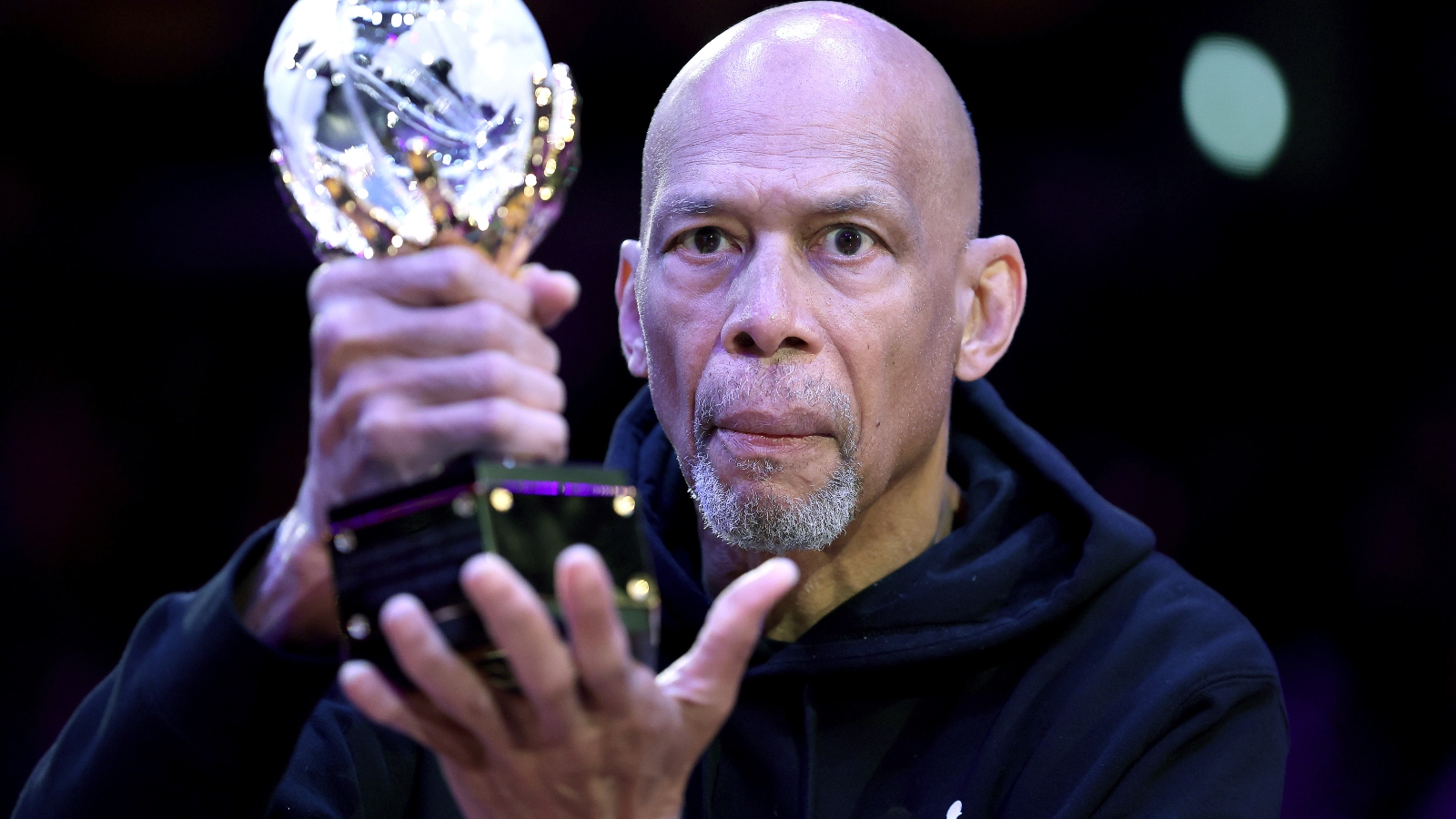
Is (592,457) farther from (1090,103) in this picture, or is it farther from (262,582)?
(262,582)

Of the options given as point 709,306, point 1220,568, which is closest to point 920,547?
point 709,306

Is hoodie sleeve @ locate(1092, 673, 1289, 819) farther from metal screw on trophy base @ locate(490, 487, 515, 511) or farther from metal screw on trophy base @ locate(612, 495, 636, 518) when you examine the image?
metal screw on trophy base @ locate(490, 487, 515, 511)

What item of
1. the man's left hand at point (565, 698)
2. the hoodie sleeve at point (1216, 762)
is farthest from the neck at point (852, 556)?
the man's left hand at point (565, 698)

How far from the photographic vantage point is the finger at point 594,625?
96 cm

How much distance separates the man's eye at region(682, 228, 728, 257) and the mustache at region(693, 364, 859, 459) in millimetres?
186

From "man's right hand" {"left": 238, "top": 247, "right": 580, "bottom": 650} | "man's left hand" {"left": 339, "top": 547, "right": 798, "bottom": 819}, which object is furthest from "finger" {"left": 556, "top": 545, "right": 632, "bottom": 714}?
"man's right hand" {"left": 238, "top": 247, "right": 580, "bottom": 650}

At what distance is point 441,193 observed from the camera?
1.11 meters

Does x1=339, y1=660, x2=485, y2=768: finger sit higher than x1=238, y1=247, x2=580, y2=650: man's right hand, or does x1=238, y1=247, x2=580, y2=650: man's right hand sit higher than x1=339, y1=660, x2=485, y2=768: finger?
x1=238, y1=247, x2=580, y2=650: man's right hand

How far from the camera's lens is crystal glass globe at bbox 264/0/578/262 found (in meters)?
1.12

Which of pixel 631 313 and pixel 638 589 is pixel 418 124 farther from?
pixel 631 313

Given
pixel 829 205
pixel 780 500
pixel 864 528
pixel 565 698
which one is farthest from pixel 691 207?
pixel 565 698

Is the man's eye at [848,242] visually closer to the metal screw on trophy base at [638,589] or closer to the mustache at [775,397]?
the mustache at [775,397]

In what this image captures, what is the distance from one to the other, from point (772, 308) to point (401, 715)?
0.82 metres

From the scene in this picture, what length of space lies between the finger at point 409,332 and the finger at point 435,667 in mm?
182
